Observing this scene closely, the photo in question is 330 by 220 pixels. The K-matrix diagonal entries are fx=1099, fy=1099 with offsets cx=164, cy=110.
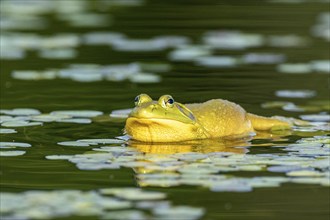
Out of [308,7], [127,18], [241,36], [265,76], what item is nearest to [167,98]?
[265,76]

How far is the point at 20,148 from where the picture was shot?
893cm

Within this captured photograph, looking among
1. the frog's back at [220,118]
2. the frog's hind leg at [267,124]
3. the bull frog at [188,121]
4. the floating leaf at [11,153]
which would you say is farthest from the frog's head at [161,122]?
the floating leaf at [11,153]

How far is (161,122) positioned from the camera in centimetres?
916

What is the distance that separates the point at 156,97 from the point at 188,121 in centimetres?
215

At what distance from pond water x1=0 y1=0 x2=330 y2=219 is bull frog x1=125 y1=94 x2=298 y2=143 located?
0.15 metres

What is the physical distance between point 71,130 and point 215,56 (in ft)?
16.3

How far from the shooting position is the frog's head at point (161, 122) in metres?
8.97

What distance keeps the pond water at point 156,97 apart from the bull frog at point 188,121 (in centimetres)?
15

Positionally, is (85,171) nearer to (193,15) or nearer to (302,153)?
(302,153)

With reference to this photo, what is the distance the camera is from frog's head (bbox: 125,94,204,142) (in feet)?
29.4

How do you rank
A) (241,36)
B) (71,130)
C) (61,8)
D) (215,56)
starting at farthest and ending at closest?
(61,8) → (241,36) → (215,56) → (71,130)

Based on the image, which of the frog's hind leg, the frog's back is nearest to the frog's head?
the frog's back

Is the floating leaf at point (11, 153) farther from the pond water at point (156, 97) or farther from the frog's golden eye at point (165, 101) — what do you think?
the frog's golden eye at point (165, 101)

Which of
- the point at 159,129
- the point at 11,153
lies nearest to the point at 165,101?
the point at 159,129
